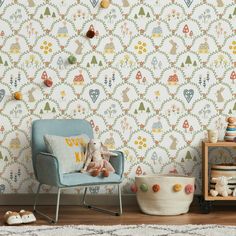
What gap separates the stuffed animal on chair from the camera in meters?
3.97

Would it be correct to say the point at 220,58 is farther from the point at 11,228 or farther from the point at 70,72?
the point at 11,228

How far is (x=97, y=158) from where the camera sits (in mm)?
4020

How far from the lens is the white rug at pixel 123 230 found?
337 cm

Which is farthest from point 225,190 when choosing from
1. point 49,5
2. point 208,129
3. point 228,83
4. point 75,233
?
point 49,5

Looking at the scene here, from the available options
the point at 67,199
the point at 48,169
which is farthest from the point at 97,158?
the point at 67,199

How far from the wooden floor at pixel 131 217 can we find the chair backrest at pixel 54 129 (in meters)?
0.49

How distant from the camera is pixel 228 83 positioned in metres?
4.45

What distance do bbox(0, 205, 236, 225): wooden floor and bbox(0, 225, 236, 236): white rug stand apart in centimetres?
20

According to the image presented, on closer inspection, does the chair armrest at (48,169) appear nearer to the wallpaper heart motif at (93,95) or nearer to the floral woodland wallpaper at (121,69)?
the floral woodland wallpaper at (121,69)

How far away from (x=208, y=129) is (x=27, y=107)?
1.47 m

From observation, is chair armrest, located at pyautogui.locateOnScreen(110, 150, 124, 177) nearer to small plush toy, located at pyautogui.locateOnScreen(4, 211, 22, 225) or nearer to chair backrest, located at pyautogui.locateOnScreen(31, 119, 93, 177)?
chair backrest, located at pyautogui.locateOnScreen(31, 119, 93, 177)

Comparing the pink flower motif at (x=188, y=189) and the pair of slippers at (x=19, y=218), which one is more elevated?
the pink flower motif at (x=188, y=189)

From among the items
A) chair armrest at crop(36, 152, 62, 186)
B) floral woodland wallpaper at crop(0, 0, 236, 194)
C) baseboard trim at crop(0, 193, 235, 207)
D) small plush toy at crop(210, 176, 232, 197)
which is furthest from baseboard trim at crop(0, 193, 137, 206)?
small plush toy at crop(210, 176, 232, 197)

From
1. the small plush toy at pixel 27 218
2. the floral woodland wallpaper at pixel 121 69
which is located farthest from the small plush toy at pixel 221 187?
the small plush toy at pixel 27 218
